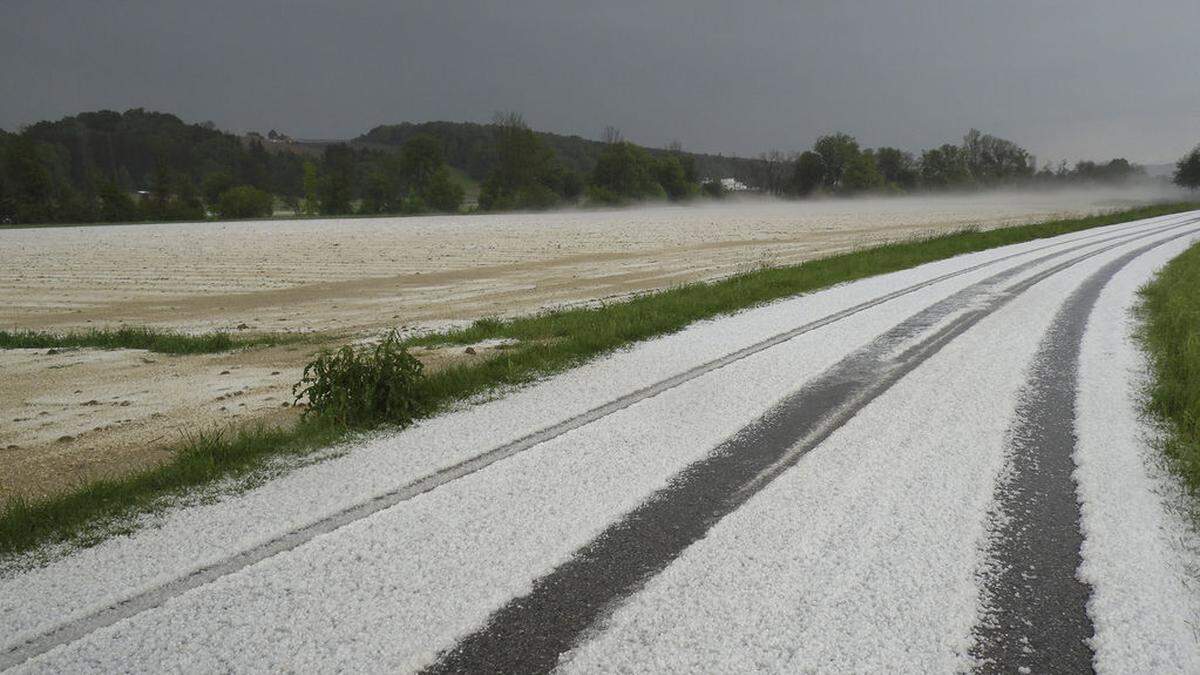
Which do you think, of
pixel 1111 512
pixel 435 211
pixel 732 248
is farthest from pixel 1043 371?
pixel 435 211

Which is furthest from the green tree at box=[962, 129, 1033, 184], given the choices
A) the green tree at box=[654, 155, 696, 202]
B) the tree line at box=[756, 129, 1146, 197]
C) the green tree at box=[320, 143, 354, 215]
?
the green tree at box=[320, 143, 354, 215]

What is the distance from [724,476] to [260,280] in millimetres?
21222

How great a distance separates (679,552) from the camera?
379 centimetres

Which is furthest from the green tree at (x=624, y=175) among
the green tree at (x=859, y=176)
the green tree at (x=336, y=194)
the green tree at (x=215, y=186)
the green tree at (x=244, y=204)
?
the green tree at (x=215, y=186)

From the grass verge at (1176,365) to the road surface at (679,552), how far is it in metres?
0.18

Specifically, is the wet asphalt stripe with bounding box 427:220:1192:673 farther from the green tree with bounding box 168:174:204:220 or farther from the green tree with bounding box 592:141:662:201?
the green tree with bounding box 592:141:662:201

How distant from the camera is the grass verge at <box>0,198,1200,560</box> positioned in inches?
171

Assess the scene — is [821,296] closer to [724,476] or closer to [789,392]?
[789,392]

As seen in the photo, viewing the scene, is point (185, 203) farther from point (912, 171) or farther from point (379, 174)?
point (912, 171)

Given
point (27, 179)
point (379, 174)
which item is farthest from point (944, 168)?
point (27, 179)

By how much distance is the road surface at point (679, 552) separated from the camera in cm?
302

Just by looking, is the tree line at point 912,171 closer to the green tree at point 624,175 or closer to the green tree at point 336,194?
the green tree at point 624,175

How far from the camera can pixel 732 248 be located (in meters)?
30.9

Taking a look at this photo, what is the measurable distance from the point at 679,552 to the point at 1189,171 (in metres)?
150
